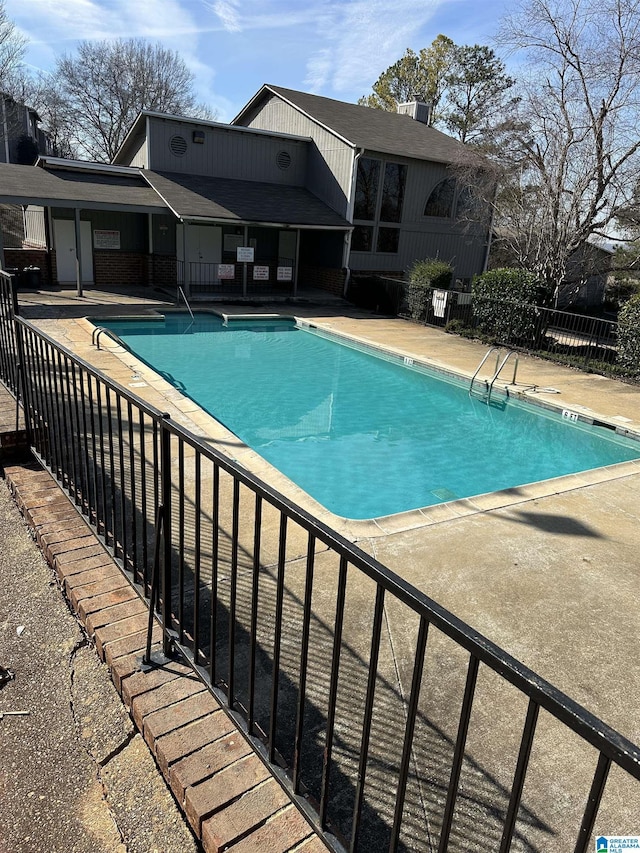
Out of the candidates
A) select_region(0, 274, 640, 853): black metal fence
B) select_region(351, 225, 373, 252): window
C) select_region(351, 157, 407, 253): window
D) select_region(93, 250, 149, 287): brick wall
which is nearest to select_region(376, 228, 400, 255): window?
select_region(351, 157, 407, 253): window

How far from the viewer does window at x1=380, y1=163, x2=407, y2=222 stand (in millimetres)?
20844

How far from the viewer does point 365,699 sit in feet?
8.23

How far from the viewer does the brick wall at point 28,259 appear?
18.7 meters

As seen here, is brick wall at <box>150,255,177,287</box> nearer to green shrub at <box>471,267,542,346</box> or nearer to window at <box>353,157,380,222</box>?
window at <box>353,157,380,222</box>

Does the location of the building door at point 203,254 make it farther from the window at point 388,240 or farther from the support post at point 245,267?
the window at point 388,240

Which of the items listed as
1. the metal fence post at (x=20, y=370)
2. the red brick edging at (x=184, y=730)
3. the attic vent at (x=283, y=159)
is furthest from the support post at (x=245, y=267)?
the red brick edging at (x=184, y=730)

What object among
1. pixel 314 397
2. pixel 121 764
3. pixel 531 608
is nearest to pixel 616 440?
pixel 314 397

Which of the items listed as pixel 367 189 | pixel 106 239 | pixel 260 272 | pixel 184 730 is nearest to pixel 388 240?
pixel 367 189

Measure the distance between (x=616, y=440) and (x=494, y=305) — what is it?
7.15 metres

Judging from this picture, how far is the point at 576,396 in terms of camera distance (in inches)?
420

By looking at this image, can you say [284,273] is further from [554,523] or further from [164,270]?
[554,523]

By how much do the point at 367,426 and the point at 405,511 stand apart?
395 centimetres

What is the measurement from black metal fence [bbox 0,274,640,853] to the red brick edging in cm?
9

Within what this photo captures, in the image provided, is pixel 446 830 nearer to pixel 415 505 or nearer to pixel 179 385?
pixel 415 505
